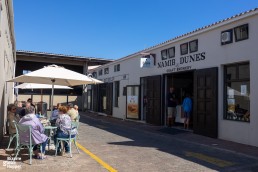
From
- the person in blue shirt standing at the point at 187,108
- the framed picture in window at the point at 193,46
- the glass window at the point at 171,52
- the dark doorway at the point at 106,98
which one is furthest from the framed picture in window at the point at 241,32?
the dark doorway at the point at 106,98

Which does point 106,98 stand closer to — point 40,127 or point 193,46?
point 193,46

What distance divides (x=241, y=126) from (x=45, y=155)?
637cm

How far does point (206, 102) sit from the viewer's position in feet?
38.8

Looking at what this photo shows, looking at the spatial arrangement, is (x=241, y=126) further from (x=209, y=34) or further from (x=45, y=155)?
(x=45, y=155)

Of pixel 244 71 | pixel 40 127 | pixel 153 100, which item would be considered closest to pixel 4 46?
pixel 40 127

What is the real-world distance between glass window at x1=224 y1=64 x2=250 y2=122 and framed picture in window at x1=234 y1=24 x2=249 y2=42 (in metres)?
0.93

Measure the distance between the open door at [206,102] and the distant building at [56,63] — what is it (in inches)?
700

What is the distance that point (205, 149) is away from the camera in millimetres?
9141

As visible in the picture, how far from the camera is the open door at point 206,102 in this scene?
11336 mm

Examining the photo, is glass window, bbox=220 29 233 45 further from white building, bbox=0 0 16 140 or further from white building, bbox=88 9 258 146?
white building, bbox=0 0 16 140

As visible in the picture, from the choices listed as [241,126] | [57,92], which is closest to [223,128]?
[241,126]

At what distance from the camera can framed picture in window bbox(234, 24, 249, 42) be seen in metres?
10.1

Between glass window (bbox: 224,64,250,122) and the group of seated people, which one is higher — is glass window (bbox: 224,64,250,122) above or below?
above

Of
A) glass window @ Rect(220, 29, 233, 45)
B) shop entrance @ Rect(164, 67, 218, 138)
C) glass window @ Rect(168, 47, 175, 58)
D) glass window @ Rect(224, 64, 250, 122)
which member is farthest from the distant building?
glass window @ Rect(224, 64, 250, 122)
